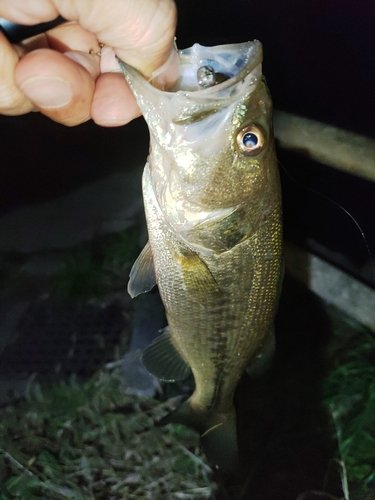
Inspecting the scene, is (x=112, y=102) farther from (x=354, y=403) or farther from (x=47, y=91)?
(x=354, y=403)

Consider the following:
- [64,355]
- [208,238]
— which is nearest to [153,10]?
[208,238]

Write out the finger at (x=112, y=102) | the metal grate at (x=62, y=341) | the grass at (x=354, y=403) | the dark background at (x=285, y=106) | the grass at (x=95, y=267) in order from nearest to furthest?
the finger at (x=112, y=102) → the grass at (x=354, y=403) → the metal grate at (x=62, y=341) → the grass at (x=95, y=267) → the dark background at (x=285, y=106)

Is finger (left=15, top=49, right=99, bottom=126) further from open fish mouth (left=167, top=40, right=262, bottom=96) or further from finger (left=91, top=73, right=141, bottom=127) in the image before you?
open fish mouth (left=167, top=40, right=262, bottom=96)

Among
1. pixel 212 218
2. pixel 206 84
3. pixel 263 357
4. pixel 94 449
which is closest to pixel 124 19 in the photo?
pixel 206 84

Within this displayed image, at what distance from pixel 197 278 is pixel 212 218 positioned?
21cm

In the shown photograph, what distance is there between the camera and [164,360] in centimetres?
150

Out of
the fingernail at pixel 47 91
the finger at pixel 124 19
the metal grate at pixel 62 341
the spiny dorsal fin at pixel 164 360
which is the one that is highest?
the finger at pixel 124 19

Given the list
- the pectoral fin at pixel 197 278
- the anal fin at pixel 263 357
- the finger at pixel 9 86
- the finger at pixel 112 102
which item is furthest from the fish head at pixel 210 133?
the anal fin at pixel 263 357

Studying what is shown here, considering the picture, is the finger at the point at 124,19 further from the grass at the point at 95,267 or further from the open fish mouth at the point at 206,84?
the grass at the point at 95,267

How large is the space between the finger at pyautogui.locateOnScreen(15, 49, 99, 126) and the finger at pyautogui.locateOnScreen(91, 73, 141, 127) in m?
0.03

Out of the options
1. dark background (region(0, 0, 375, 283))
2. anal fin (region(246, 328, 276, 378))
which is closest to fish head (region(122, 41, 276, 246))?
anal fin (region(246, 328, 276, 378))

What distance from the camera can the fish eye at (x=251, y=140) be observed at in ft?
2.90

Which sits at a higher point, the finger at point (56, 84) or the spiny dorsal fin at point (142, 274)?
the finger at point (56, 84)

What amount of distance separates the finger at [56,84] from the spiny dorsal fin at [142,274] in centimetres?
47
